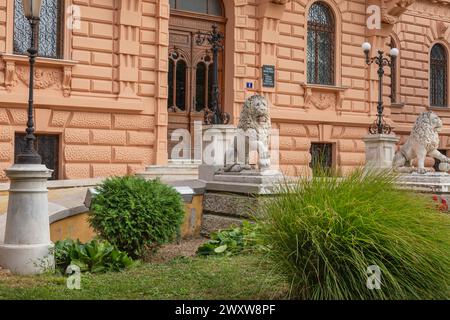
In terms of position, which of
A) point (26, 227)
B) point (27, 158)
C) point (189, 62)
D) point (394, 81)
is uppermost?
point (394, 81)

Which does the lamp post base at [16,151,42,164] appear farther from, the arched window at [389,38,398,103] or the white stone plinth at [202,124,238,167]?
the arched window at [389,38,398,103]

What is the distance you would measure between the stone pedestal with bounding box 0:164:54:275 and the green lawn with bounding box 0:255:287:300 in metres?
0.29

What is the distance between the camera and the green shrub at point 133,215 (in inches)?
343

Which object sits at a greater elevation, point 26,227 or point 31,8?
point 31,8

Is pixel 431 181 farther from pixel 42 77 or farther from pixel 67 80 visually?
pixel 42 77

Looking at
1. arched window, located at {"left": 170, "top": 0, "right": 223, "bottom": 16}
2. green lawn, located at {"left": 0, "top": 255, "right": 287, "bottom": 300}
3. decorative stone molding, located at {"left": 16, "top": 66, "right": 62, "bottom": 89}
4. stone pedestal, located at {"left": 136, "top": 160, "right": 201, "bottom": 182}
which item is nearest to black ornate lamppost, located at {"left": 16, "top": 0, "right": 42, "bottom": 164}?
green lawn, located at {"left": 0, "top": 255, "right": 287, "bottom": 300}

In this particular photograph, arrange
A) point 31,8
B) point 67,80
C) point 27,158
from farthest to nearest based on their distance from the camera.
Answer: point 67,80, point 31,8, point 27,158

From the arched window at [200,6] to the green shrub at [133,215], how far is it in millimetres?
9838

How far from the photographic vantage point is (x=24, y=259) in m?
7.64

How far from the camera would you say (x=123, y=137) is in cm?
1598

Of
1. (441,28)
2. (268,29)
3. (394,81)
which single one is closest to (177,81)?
(268,29)

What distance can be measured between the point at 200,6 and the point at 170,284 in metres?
12.8

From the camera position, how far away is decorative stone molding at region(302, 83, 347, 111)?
19438 mm
